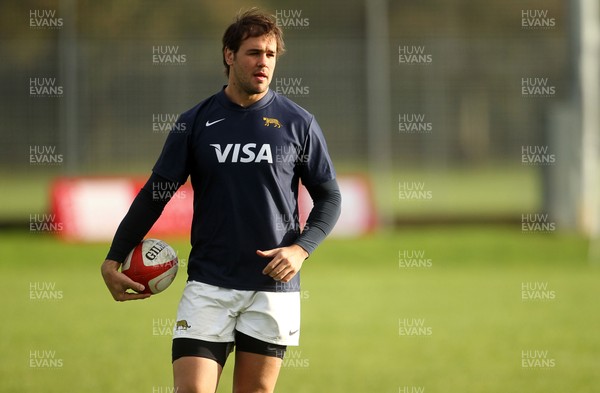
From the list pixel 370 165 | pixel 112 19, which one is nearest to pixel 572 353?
pixel 370 165

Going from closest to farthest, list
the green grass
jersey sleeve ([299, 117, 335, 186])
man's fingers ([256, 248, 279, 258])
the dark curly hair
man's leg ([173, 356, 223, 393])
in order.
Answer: man's leg ([173, 356, 223, 393]) < man's fingers ([256, 248, 279, 258]) < the dark curly hair < jersey sleeve ([299, 117, 335, 186]) < the green grass

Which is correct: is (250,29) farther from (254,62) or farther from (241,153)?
(241,153)

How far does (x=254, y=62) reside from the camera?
16.7 ft

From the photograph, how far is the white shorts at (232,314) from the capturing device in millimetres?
5051

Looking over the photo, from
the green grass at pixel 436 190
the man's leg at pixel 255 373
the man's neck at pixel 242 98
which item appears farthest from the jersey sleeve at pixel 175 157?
the green grass at pixel 436 190

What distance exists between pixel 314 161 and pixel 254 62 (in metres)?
0.56

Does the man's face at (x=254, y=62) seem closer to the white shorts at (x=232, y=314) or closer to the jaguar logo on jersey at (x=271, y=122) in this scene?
the jaguar logo on jersey at (x=271, y=122)

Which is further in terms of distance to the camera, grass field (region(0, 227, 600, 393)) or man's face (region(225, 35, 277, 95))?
grass field (region(0, 227, 600, 393))

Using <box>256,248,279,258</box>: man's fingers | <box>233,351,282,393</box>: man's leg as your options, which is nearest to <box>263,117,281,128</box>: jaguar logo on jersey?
<box>256,248,279,258</box>: man's fingers

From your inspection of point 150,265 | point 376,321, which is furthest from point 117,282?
point 376,321

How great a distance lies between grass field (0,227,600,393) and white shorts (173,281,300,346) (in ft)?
9.80

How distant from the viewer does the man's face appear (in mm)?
5070

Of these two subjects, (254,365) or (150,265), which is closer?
(254,365)

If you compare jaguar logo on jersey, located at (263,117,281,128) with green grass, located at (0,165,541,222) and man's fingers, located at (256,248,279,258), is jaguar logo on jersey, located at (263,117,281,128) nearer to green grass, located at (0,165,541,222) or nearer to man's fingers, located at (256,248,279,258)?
man's fingers, located at (256,248,279,258)
